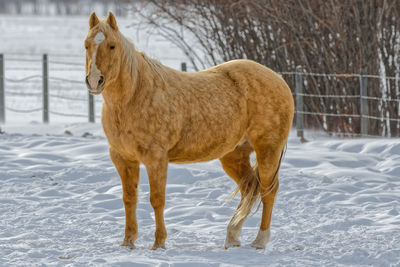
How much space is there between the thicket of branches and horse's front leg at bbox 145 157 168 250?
215 inches

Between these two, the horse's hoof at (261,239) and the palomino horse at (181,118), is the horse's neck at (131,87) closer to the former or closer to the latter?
the palomino horse at (181,118)

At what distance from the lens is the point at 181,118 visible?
4.66 meters

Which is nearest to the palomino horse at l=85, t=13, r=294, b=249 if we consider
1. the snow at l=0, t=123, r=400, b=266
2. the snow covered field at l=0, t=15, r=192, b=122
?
the snow at l=0, t=123, r=400, b=266

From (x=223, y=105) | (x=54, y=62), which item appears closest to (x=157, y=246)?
(x=223, y=105)

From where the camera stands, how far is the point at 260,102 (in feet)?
16.5

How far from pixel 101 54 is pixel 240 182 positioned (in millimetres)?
1585

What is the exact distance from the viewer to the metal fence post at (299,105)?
10117mm

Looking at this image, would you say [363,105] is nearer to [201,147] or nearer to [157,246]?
[201,147]

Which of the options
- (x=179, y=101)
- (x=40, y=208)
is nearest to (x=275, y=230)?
A: (x=179, y=101)

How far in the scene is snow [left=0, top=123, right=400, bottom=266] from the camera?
4594 mm

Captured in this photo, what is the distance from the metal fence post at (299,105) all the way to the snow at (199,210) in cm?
108

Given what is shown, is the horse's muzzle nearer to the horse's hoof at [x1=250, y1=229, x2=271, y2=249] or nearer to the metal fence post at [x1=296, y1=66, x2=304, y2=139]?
the horse's hoof at [x1=250, y1=229, x2=271, y2=249]

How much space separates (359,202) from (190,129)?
2.24 m

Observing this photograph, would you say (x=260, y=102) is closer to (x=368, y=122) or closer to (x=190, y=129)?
(x=190, y=129)
